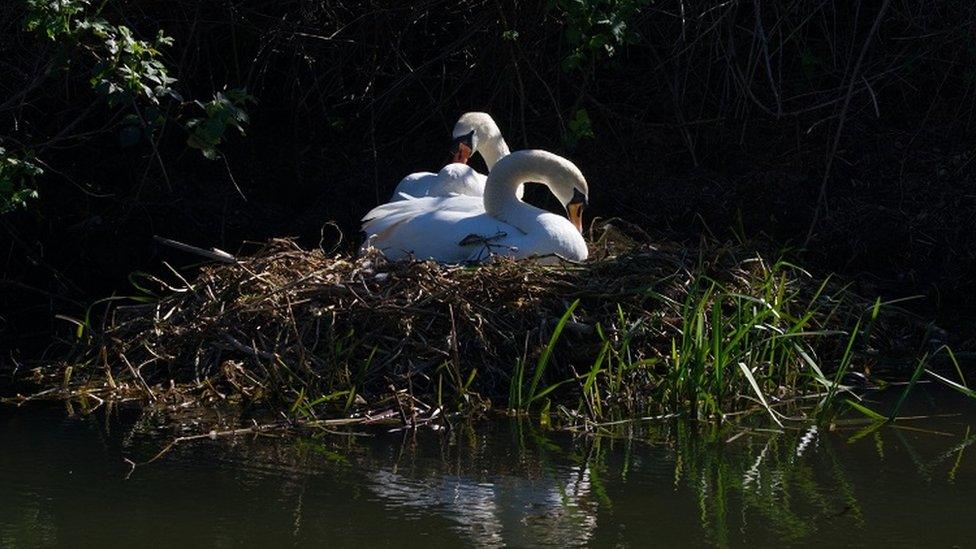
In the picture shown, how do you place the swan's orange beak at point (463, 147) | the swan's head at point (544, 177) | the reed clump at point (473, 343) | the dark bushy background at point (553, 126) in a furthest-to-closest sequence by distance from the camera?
the swan's orange beak at point (463, 147)
the dark bushy background at point (553, 126)
the swan's head at point (544, 177)
the reed clump at point (473, 343)

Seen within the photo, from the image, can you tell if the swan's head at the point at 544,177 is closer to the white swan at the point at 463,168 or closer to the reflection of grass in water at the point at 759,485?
the white swan at the point at 463,168

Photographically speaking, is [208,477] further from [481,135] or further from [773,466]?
[481,135]

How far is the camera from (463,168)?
26.7 feet

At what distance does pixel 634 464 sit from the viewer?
16.5 feet

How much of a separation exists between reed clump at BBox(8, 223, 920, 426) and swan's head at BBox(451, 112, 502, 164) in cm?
169

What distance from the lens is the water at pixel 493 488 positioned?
4.23 meters

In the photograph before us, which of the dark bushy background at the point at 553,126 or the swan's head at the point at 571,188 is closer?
the swan's head at the point at 571,188

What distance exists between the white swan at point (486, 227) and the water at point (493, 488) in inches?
59.9

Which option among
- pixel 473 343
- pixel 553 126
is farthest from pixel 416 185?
pixel 473 343

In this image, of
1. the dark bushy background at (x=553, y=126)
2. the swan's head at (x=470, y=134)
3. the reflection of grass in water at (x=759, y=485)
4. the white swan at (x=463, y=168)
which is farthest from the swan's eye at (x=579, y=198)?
the reflection of grass in water at (x=759, y=485)

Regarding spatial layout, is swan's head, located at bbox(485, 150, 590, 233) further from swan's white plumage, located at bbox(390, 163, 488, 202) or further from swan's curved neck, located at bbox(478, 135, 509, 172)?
swan's curved neck, located at bbox(478, 135, 509, 172)

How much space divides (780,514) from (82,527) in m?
1.99

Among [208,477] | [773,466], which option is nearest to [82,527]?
[208,477]

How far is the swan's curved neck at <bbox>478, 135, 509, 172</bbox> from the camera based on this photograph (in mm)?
8406
